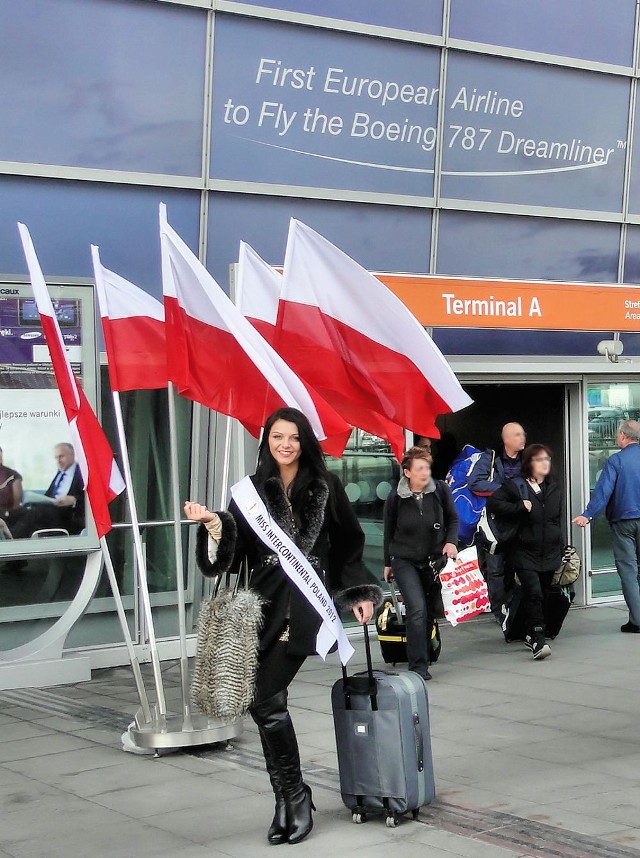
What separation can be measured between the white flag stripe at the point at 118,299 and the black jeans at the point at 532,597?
13.9 ft

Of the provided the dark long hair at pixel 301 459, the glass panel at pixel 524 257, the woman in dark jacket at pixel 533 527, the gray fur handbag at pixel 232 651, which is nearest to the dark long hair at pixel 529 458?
the woman in dark jacket at pixel 533 527

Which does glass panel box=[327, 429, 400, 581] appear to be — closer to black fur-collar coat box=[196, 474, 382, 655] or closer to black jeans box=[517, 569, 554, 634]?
black jeans box=[517, 569, 554, 634]

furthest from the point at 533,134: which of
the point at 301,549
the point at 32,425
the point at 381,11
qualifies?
the point at 301,549

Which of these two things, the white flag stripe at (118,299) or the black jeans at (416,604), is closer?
the white flag stripe at (118,299)

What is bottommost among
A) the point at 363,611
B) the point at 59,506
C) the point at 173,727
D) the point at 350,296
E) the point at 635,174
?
the point at 173,727

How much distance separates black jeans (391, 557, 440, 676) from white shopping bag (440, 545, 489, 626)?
0.39 meters

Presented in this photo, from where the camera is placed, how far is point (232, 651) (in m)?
5.99

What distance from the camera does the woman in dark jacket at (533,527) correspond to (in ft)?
35.7

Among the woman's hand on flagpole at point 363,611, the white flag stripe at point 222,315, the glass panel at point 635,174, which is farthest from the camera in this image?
the glass panel at point 635,174

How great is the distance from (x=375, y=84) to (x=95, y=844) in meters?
8.22

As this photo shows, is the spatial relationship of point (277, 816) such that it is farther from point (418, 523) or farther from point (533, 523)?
point (533, 523)

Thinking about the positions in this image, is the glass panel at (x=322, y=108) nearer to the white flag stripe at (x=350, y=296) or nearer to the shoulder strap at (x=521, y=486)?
the shoulder strap at (x=521, y=486)

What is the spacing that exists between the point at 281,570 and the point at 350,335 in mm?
2234

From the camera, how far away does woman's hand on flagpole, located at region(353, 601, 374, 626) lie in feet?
20.0
